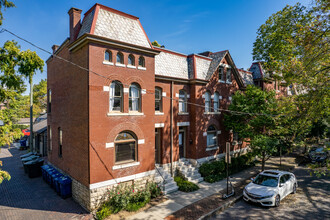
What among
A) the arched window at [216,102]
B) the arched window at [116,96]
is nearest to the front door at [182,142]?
the arched window at [216,102]

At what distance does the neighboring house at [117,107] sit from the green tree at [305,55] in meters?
7.09

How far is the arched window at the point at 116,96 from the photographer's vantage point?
11.7 m

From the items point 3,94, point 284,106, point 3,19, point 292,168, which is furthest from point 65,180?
point 292,168

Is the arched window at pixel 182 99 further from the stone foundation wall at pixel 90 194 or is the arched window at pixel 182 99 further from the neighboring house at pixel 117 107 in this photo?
the stone foundation wall at pixel 90 194

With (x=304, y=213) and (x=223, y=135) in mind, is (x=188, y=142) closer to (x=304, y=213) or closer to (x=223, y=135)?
(x=223, y=135)

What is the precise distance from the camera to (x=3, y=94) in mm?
7578

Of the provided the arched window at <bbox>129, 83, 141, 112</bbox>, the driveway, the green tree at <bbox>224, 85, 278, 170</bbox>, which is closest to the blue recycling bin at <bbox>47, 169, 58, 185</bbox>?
the driveway

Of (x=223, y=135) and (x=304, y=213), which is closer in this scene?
(x=304, y=213)

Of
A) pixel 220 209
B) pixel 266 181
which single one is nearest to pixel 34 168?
pixel 220 209

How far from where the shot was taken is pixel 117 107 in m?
12.0

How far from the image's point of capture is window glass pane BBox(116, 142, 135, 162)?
11.9m

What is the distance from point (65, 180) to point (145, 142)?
5349mm

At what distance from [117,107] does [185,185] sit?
703 centimetres

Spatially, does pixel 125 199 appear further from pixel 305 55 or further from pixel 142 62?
pixel 305 55
